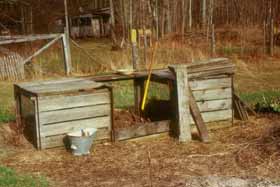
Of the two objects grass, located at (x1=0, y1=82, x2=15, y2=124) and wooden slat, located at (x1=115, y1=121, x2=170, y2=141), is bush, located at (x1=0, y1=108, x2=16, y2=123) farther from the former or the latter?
wooden slat, located at (x1=115, y1=121, x2=170, y2=141)

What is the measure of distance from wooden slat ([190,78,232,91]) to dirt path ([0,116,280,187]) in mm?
786

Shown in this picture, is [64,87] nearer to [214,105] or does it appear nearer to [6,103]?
[214,105]

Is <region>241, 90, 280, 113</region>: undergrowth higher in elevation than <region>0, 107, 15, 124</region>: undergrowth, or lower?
lower

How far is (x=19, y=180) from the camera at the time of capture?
15.1ft

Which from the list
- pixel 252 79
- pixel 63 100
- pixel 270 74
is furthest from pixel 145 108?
pixel 270 74

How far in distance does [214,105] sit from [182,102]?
78 centimetres

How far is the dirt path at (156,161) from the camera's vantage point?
4.73m

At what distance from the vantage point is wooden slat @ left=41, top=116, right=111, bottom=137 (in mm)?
5680

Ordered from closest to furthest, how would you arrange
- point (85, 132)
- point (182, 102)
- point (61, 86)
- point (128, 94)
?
point (85, 132) < point (61, 86) < point (182, 102) < point (128, 94)

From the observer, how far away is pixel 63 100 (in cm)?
570

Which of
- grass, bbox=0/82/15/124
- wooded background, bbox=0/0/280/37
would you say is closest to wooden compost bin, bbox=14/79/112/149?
grass, bbox=0/82/15/124

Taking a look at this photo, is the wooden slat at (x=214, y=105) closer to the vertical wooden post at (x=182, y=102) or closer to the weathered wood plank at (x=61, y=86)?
the vertical wooden post at (x=182, y=102)

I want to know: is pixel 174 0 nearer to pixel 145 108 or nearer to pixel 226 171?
pixel 145 108

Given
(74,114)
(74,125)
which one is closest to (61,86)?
(74,114)
